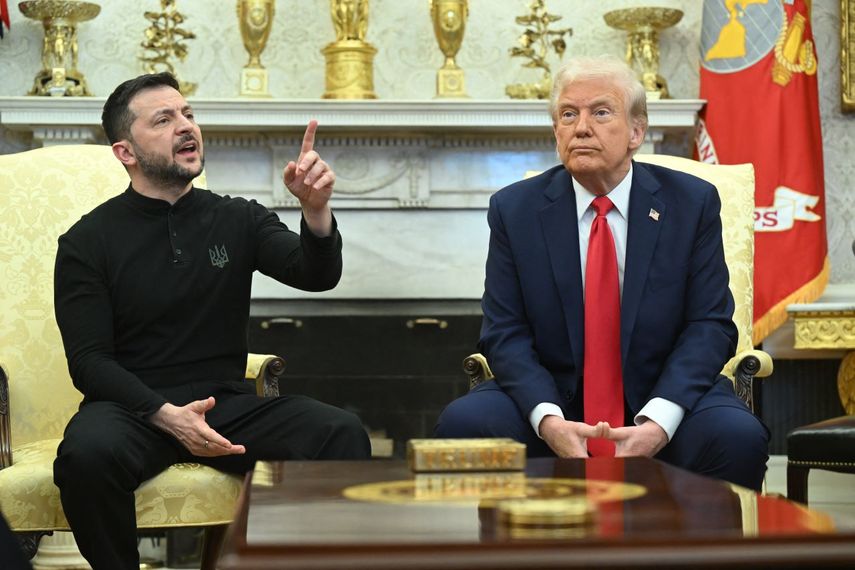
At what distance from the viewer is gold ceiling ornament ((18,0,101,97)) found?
16.5 ft

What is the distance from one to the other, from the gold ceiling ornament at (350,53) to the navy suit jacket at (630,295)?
6.60 ft

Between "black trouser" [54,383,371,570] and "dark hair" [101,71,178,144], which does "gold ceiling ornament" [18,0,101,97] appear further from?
"black trouser" [54,383,371,570]

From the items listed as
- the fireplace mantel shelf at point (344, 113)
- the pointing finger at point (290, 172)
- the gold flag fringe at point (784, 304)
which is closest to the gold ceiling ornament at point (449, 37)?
the fireplace mantel shelf at point (344, 113)

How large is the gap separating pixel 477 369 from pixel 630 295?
556 millimetres

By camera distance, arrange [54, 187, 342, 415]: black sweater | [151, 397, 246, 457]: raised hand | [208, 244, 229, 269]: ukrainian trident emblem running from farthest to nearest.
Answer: [208, 244, 229, 269]: ukrainian trident emblem < [54, 187, 342, 415]: black sweater < [151, 397, 246, 457]: raised hand

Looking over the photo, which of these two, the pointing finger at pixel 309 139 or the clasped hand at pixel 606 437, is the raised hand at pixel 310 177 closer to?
the pointing finger at pixel 309 139

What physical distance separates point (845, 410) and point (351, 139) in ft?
7.09

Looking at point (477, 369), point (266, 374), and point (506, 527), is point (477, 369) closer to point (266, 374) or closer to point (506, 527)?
point (266, 374)

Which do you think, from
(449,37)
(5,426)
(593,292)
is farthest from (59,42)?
(593,292)

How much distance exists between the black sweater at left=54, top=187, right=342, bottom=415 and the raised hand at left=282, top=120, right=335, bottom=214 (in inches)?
4.2

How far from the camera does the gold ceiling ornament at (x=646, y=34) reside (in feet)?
16.7

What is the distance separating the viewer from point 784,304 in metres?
4.87

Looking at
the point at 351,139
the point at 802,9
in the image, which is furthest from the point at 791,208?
Answer: the point at 351,139

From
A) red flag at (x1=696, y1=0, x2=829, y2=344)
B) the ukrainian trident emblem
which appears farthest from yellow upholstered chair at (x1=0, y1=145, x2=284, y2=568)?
red flag at (x1=696, y1=0, x2=829, y2=344)
